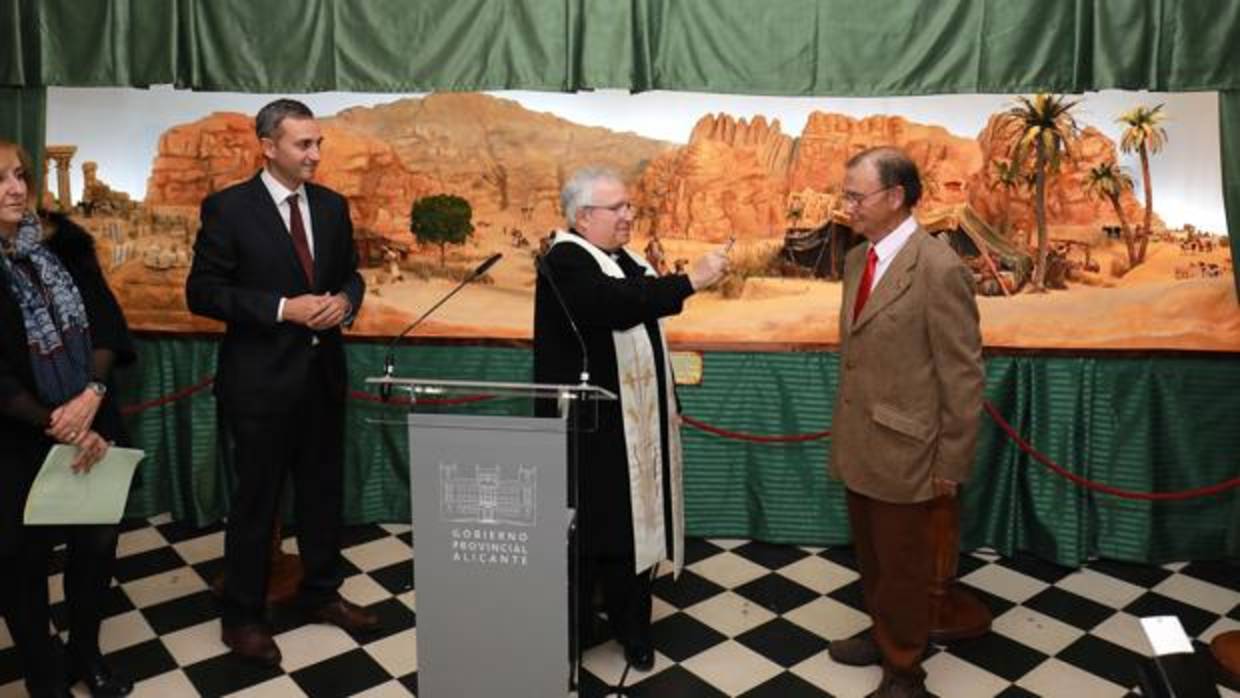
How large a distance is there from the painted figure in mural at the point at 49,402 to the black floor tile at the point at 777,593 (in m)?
2.29

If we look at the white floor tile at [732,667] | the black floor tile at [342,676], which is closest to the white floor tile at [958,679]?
the white floor tile at [732,667]

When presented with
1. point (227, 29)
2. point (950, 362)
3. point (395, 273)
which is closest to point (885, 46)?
point (950, 362)

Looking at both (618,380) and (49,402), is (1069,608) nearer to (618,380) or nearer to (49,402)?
(618,380)

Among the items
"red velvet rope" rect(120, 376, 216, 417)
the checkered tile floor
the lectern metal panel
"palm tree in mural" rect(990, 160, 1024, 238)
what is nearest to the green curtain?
"red velvet rope" rect(120, 376, 216, 417)

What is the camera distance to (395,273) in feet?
14.8

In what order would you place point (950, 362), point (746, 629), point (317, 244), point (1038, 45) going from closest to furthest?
point (950, 362) → point (317, 244) → point (746, 629) → point (1038, 45)

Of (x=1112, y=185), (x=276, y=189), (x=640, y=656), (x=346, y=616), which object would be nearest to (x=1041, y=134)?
(x=1112, y=185)

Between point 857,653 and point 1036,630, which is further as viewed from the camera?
point 1036,630

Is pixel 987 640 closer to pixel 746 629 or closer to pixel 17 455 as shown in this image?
pixel 746 629

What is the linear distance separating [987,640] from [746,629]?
2.91 feet

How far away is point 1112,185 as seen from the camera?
419 cm

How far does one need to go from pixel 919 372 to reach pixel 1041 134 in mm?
1827

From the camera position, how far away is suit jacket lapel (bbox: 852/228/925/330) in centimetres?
293

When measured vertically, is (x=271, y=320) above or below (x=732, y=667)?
above
